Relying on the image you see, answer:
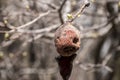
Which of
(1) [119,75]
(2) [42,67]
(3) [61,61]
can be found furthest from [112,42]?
(3) [61,61]

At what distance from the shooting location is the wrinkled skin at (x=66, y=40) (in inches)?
48.9

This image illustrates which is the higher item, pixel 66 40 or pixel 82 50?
pixel 82 50

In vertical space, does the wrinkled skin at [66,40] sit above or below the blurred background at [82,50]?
below

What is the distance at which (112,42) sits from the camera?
5852mm

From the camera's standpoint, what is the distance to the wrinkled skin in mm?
1243

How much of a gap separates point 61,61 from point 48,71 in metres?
4.75

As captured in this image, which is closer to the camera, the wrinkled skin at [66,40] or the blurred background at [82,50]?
the wrinkled skin at [66,40]

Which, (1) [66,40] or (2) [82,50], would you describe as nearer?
(1) [66,40]

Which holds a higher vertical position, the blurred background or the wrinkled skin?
the blurred background

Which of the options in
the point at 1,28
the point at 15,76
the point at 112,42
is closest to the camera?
the point at 1,28

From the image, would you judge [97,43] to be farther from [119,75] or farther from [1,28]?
[1,28]

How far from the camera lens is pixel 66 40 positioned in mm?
1248

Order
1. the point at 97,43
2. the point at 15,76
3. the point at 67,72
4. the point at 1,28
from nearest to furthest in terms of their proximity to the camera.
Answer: the point at 67,72, the point at 1,28, the point at 15,76, the point at 97,43

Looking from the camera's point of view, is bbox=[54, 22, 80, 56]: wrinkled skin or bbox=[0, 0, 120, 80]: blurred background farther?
bbox=[0, 0, 120, 80]: blurred background
